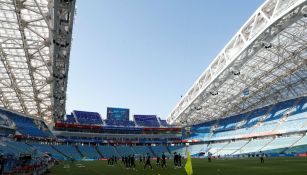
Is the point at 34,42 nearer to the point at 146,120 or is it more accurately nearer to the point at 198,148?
the point at 198,148

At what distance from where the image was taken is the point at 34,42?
32.3 m

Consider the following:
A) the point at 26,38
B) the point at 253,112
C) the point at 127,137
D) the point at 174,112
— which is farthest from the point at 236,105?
the point at 26,38

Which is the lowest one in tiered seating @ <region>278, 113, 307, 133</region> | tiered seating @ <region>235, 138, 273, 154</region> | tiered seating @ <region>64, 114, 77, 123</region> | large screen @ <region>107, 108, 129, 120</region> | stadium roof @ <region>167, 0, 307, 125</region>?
tiered seating @ <region>235, 138, 273, 154</region>

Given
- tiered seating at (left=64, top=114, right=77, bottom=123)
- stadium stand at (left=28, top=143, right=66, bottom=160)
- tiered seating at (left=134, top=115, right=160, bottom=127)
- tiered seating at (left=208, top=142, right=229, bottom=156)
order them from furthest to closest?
tiered seating at (left=134, top=115, right=160, bottom=127) < tiered seating at (left=64, top=114, right=77, bottom=123) < tiered seating at (left=208, top=142, right=229, bottom=156) < stadium stand at (left=28, top=143, right=66, bottom=160)

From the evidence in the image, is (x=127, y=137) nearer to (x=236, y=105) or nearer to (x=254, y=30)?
(x=236, y=105)

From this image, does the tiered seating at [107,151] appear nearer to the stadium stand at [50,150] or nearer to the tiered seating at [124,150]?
the tiered seating at [124,150]

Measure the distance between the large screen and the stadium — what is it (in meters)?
0.34

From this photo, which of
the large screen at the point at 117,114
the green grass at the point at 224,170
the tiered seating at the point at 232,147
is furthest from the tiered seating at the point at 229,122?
the green grass at the point at 224,170

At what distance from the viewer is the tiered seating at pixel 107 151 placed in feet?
289

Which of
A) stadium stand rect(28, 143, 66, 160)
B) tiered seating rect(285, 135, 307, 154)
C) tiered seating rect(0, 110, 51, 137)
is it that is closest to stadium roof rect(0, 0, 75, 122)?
tiered seating rect(0, 110, 51, 137)

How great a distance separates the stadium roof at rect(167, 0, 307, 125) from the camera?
1458 inches

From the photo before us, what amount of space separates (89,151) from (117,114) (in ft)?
57.6

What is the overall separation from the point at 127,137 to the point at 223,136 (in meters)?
32.8

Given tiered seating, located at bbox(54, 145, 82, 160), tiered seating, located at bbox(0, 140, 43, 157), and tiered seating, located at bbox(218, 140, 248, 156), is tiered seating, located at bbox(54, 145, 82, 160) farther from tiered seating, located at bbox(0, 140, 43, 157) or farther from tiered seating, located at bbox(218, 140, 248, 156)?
tiered seating, located at bbox(218, 140, 248, 156)
